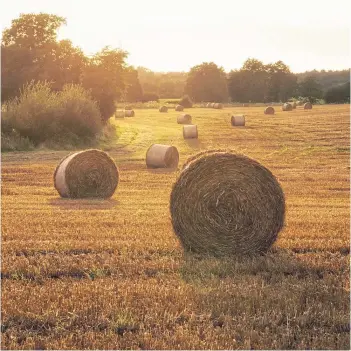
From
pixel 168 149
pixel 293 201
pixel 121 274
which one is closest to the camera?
pixel 121 274

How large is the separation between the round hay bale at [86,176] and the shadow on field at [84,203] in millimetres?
538

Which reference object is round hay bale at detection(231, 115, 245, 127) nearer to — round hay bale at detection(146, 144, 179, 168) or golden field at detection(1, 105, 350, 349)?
round hay bale at detection(146, 144, 179, 168)

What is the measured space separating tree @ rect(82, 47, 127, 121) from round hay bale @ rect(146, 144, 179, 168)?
16.5m

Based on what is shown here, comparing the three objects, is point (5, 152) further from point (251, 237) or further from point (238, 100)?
point (238, 100)

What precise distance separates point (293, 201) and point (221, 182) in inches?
260

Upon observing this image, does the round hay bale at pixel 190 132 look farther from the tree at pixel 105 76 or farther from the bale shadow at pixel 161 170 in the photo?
the bale shadow at pixel 161 170

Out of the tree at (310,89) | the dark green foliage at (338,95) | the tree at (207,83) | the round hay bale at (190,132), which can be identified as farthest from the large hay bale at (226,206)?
the tree at (207,83)

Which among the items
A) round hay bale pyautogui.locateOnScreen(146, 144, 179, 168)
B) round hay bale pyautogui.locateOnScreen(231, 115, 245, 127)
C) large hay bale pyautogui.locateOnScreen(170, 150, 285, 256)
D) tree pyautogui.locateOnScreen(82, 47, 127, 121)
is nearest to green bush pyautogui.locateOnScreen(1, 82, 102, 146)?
tree pyautogui.locateOnScreen(82, 47, 127, 121)

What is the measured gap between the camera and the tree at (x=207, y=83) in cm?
10169

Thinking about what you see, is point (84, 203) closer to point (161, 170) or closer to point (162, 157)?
point (161, 170)

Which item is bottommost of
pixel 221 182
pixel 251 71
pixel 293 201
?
pixel 293 201

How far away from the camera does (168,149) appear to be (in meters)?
24.5

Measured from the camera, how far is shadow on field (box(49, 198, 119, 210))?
14.8 meters

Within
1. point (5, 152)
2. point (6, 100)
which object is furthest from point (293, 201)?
point (6, 100)
